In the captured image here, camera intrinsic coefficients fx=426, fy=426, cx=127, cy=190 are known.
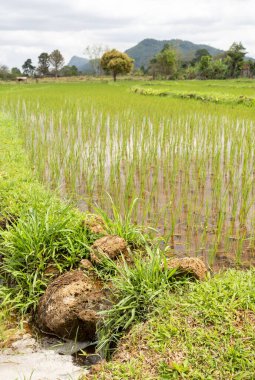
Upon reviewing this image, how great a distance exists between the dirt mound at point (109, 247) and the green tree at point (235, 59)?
4195cm

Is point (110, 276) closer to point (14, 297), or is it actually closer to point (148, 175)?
point (14, 297)

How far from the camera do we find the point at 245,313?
2197mm

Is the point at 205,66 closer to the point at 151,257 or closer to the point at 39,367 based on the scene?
the point at 151,257

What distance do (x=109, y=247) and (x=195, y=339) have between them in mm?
906

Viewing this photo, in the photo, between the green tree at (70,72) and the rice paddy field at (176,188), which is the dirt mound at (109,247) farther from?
the green tree at (70,72)

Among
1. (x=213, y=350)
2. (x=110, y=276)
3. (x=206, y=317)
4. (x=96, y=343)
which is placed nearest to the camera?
(x=213, y=350)

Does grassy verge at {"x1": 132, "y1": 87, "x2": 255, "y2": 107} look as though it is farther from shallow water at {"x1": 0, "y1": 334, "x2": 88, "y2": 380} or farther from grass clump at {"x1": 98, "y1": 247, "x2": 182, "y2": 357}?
shallow water at {"x1": 0, "y1": 334, "x2": 88, "y2": 380}

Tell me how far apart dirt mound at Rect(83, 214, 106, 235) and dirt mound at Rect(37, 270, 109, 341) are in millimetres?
515

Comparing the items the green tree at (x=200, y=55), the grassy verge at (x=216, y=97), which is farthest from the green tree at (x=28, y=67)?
the grassy verge at (x=216, y=97)

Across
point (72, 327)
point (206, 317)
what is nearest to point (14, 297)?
point (72, 327)

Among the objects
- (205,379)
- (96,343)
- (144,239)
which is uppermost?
(144,239)

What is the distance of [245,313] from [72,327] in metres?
1.00

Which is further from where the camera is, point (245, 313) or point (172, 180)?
point (172, 180)

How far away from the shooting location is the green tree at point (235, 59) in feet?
136
